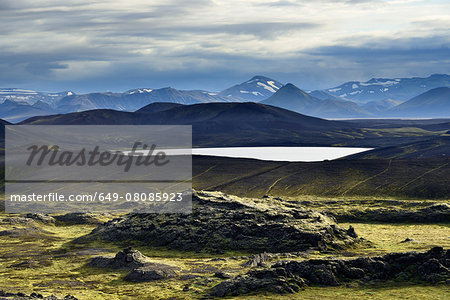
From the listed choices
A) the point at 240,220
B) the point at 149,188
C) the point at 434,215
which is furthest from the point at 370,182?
the point at 240,220

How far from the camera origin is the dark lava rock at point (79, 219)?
407ft

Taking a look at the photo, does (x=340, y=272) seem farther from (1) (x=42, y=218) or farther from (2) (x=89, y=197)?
(2) (x=89, y=197)

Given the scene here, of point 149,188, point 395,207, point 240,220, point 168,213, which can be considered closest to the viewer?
point 240,220

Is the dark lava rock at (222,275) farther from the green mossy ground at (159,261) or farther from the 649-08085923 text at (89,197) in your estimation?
the 649-08085923 text at (89,197)

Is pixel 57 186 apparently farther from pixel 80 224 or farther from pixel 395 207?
pixel 395 207

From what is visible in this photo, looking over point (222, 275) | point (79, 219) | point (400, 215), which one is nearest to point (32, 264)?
point (222, 275)

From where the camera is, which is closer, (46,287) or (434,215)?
(46,287)

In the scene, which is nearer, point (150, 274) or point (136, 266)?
point (150, 274)

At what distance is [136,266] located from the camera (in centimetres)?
7169

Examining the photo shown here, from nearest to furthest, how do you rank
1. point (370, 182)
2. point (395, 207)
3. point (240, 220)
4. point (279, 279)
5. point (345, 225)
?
point (279, 279) → point (240, 220) → point (345, 225) → point (395, 207) → point (370, 182)

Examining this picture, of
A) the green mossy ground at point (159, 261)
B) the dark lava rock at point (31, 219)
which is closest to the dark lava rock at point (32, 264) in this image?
the green mossy ground at point (159, 261)

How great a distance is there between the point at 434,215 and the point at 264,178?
3320 inches

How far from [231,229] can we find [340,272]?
3118cm

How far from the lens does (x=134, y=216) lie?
10519 cm
